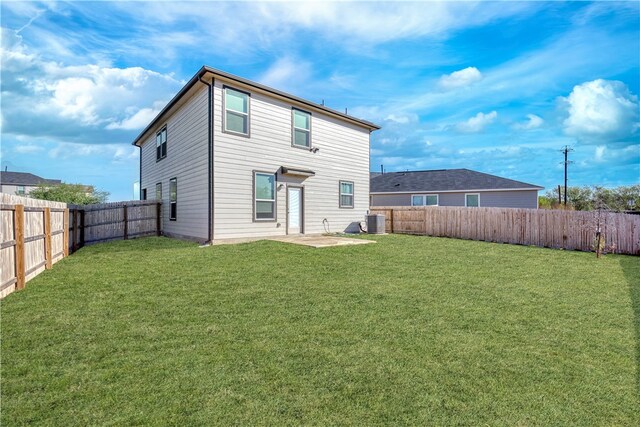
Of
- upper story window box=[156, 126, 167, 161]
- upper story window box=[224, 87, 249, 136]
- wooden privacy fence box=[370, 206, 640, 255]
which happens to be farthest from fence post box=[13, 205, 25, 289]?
wooden privacy fence box=[370, 206, 640, 255]

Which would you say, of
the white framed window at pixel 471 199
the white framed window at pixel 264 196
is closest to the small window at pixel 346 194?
the white framed window at pixel 264 196

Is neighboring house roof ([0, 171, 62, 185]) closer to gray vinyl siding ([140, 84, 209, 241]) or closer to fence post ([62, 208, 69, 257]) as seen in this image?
gray vinyl siding ([140, 84, 209, 241])

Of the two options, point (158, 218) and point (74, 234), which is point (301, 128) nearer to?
point (158, 218)

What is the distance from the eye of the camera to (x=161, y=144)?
16547 mm

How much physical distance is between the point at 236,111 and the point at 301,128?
3.16m

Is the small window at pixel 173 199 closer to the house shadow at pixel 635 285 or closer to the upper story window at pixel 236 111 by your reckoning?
the upper story window at pixel 236 111

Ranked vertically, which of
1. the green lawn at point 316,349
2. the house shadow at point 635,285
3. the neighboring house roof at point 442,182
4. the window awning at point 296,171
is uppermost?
the neighboring house roof at point 442,182

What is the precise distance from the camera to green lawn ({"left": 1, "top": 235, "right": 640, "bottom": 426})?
97.8 inches

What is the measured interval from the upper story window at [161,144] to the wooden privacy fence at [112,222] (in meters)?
2.77

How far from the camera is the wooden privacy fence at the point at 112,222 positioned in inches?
456

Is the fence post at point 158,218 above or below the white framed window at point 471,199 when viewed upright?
below

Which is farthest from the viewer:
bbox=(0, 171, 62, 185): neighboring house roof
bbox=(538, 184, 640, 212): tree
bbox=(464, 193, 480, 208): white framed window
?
bbox=(0, 171, 62, 185): neighboring house roof

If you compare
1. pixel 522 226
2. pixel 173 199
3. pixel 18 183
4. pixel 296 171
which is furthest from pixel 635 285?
pixel 18 183

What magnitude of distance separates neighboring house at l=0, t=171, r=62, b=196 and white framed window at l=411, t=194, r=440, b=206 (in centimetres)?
4483
